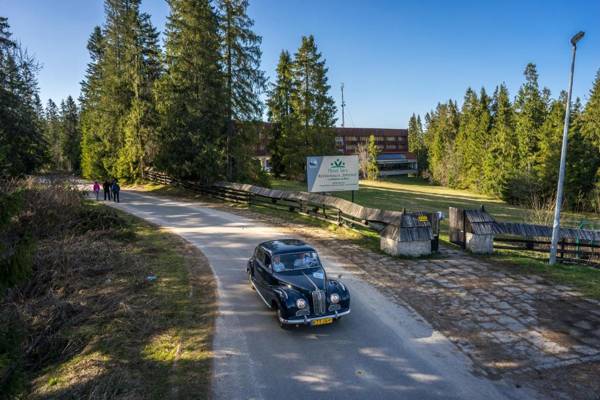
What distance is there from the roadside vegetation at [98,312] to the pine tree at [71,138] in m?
49.2

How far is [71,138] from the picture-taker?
62.2 meters

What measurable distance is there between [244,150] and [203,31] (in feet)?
28.2

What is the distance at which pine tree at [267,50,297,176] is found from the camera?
1719 inches

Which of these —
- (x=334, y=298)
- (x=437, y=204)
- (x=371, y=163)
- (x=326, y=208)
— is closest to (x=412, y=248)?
(x=334, y=298)

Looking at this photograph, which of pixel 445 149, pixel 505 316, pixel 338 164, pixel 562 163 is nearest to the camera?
pixel 505 316

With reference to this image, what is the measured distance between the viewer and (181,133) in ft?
85.6

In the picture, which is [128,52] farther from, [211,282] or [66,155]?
[66,155]

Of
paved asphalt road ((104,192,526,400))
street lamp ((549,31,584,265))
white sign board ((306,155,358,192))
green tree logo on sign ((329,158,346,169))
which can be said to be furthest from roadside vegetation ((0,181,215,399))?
street lamp ((549,31,584,265))

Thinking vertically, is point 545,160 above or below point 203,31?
below

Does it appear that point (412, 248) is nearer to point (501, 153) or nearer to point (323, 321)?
point (323, 321)

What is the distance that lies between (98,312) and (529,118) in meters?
54.6

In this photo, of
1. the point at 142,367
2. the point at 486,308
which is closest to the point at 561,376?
the point at 486,308

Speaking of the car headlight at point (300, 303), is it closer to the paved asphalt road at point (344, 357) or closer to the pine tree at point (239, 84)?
the paved asphalt road at point (344, 357)

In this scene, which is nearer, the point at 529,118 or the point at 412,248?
the point at 412,248
